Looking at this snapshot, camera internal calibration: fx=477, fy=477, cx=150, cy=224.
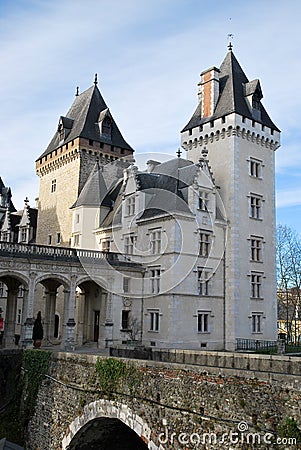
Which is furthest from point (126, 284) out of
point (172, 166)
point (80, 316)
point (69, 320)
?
point (172, 166)

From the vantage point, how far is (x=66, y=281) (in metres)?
25.7

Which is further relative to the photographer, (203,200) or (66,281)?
(203,200)

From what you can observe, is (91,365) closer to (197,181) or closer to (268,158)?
(197,181)

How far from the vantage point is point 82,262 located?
2631 cm

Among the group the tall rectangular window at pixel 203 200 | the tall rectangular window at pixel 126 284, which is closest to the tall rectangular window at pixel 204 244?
the tall rectangular window at pixel 203 200

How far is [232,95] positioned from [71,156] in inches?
523

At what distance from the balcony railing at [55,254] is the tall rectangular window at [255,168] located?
33.6 ft

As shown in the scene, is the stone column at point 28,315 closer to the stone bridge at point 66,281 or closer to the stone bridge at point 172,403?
the stone bridge at point 66,281

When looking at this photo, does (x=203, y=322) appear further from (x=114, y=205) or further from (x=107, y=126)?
(x=107, y=126)

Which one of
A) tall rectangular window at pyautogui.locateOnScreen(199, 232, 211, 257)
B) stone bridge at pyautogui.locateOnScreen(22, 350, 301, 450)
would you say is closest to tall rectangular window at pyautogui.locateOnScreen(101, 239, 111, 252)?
tall rectangular window at pyautogui.locateOnScreen(199, 232, 211, 257)

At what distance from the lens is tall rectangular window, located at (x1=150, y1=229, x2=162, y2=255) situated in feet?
92.1

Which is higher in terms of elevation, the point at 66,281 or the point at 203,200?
the point at 203,200

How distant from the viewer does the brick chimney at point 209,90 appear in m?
33.1

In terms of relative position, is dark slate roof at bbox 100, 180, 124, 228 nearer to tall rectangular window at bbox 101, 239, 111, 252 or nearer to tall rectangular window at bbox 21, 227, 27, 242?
tall rectangular window at bbox 101, 239, 111, 252
